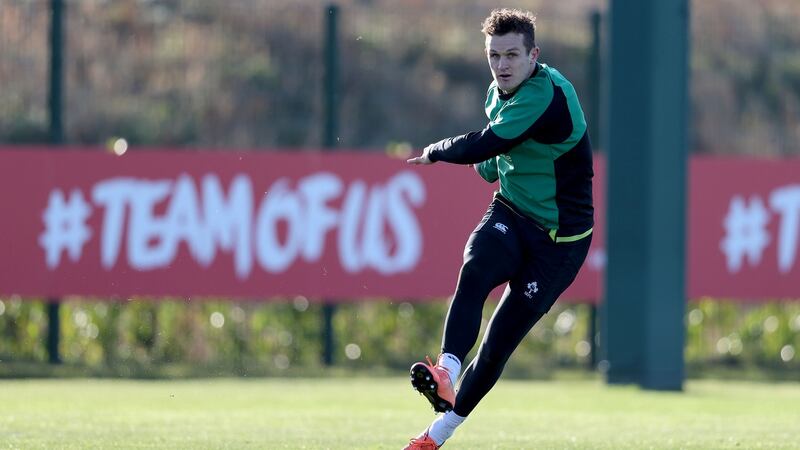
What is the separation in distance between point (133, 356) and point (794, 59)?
13.2 metres

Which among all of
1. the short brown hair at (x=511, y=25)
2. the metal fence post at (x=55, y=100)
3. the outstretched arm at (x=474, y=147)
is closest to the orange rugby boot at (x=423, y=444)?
the outstretched arm at (x=474, y=147)

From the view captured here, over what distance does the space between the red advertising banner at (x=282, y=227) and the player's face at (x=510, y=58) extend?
7148 millimetres

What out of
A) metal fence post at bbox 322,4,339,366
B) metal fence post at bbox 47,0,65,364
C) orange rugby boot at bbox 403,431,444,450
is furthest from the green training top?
metal fence post at bbox 47,0,65,364

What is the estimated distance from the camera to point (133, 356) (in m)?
15.4

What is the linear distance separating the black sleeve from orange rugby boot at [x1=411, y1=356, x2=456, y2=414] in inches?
37.2

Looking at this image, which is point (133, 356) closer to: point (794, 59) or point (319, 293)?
point (319, 293)

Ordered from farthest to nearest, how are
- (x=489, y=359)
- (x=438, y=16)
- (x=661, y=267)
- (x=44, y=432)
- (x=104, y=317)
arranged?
(x=438, y=16) → (x=104, y=317) → (x=661, y=267) → (x=44, y=432) → (x=489, y=359)

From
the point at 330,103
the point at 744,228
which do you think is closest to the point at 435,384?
the point at 744,228

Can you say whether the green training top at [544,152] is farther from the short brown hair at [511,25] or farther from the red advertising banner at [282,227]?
the red advertising banner at [282,227]

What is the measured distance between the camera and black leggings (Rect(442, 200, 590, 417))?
7422 mm

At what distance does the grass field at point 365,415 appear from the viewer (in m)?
9.00

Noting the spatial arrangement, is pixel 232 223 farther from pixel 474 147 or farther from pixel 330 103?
pixel 474 147

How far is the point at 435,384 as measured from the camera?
6.93m

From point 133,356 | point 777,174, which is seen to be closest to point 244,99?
point 133,356
